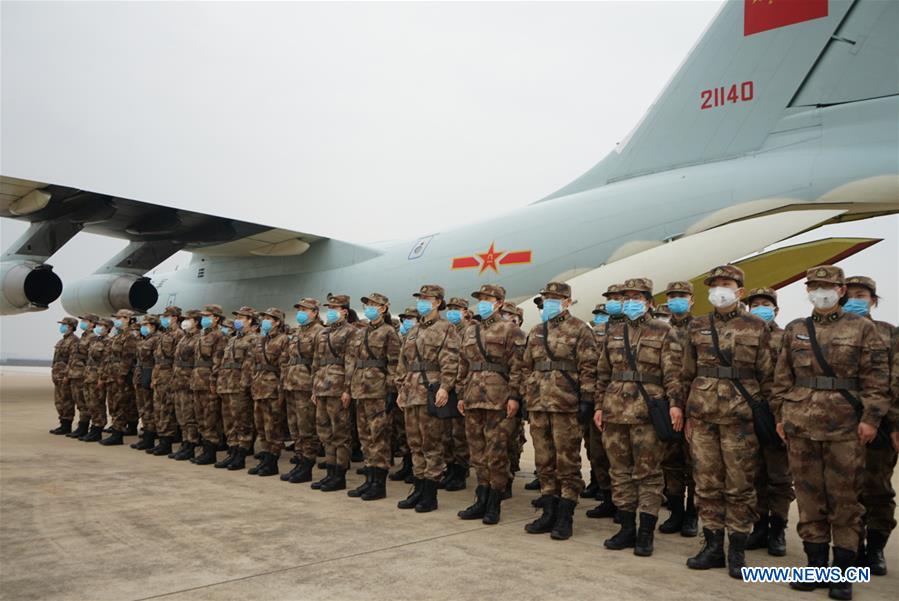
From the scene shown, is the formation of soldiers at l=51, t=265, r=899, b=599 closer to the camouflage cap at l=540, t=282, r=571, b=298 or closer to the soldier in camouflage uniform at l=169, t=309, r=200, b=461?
the camouflage cap at l=540, t=282, r=571, b=298

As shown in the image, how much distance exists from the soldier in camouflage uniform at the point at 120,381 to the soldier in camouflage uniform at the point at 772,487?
8.62 m

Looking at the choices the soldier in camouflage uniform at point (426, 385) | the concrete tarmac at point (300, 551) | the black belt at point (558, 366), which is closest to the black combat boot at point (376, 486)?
the concrete tarmac at point (300, 551)

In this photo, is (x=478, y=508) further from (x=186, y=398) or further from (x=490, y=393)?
(x=186, y=398)

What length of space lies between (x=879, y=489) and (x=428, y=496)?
3.46 m

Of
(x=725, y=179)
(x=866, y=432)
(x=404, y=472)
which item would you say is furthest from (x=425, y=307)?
(x=725, y=179)

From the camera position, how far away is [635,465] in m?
4.95

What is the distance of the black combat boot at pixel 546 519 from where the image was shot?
5.41 m

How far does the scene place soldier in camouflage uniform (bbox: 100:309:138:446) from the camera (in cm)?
1014

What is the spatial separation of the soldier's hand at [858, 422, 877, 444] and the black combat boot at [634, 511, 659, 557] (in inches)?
57.6

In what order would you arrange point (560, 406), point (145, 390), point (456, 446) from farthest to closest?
point (145, 390)
point (456, 446)
point (560, 406)

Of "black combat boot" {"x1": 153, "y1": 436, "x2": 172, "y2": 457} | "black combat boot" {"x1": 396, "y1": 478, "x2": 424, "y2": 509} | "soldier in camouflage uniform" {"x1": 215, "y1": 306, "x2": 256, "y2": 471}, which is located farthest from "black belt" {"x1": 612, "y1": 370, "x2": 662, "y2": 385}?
"black combat boot" {"x1": 153, "y1": 436, "x2": 172, "y2": 457}

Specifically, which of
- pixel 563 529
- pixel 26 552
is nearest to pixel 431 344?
pixel 563 529

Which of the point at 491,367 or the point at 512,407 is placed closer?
the point at 512,407

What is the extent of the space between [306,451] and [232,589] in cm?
357
